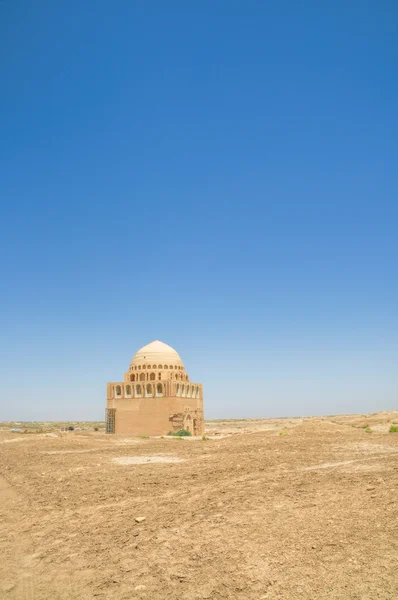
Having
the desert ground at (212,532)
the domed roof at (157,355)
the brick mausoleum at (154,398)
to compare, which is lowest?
the desert ground at (212,532)

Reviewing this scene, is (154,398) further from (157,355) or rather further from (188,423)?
(157,355)

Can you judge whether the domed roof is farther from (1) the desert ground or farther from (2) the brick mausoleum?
(1) the desert ground

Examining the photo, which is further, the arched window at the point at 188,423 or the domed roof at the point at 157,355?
the domed roof at the point at 157,355

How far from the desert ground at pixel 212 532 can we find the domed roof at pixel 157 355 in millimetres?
36976

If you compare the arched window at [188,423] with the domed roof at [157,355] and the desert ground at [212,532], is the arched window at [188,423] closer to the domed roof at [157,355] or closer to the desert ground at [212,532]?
the domed roof at [157,355]

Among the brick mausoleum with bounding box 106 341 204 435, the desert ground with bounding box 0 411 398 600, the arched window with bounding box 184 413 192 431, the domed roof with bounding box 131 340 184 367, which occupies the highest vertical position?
the domed roof with bounding box 131 340 184 367

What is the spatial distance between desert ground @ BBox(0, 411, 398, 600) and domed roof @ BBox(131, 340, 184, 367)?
3698 cm

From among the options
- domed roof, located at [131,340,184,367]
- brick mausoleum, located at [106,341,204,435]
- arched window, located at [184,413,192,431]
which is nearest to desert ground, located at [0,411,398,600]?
brick mausoleum, located at [106,341,204,435]

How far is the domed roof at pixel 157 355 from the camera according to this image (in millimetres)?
51406

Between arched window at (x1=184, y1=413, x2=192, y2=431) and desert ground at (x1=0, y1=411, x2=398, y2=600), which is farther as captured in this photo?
arched window at (x1=184, y1=413, x2=192, y2=431)

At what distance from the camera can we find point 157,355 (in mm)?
51625

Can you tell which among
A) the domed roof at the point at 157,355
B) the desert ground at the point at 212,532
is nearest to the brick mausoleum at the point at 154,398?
the domed roof at the point at 157,355

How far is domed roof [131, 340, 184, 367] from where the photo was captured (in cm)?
5141

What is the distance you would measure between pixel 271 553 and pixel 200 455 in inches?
477
